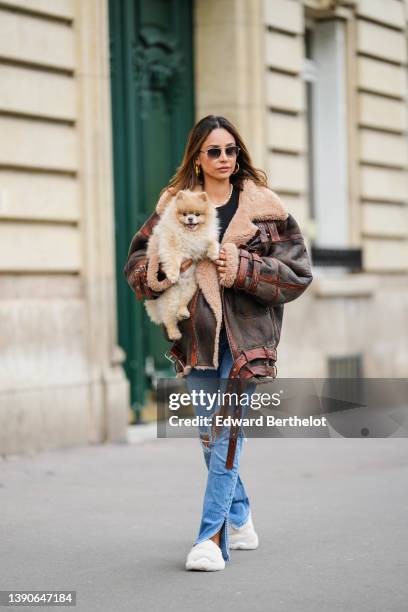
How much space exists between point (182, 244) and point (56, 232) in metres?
4.48

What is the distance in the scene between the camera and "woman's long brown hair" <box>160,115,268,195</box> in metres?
5.80

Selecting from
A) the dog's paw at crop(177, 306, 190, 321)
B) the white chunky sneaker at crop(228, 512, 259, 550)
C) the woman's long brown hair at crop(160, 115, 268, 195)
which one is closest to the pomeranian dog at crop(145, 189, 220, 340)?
the dog's paw at crop(177, 306, 190, 321)

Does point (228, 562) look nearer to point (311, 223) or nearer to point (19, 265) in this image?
point (19, 265)

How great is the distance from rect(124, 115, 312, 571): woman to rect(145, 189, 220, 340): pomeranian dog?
0.04 m

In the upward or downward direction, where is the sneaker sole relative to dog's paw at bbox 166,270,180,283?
downward

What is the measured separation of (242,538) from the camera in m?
6.17

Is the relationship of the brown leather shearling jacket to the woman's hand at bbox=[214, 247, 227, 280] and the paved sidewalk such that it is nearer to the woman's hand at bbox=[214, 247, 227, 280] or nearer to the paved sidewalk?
the woman's hand at bbox=[214, 247, 227, 280]

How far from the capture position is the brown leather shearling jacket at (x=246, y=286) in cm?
561

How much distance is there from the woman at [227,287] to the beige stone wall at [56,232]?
383cm

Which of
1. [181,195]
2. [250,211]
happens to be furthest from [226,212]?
[181,195]

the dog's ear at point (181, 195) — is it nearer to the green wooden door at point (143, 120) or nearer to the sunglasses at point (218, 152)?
the sunglasses at point (218, 152)

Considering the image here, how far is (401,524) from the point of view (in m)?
6.89

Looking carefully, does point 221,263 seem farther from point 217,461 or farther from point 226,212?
point 217,461

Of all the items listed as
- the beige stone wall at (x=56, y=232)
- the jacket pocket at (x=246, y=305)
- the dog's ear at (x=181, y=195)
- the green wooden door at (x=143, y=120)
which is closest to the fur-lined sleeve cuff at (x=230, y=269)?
the jacket pocket at (x=246, y=305)
